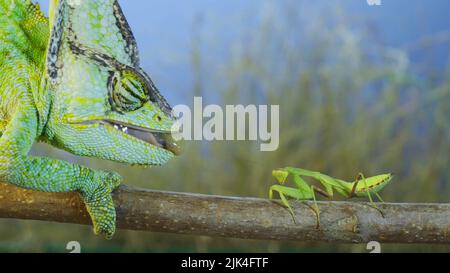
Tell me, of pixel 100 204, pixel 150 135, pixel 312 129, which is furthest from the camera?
pixel 312 129

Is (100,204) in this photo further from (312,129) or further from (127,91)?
(312,129)

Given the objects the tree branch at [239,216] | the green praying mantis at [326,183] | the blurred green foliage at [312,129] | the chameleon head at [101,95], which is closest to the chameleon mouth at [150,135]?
the chameleon head at [101,95]

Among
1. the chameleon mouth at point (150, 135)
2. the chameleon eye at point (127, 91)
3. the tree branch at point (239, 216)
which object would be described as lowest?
the tree branch at point (239, 216)

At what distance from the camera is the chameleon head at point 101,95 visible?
131cm

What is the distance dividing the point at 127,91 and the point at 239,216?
0.36 meters

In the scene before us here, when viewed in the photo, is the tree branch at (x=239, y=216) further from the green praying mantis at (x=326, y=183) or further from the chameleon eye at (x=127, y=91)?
the chameleon eye at (x=127, y=91)

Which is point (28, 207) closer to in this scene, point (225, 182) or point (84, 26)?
point (84, 26)

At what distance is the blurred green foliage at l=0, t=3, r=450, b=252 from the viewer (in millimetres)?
2359

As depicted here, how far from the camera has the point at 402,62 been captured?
7.63 ft

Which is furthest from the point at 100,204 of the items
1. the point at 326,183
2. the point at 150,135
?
the point at 326,183

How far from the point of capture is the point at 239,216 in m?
1.28

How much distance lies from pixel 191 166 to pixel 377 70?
800 millimetres

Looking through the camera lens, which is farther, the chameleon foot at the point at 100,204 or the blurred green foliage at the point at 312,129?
the blurred green foliage at the point at 312,129
